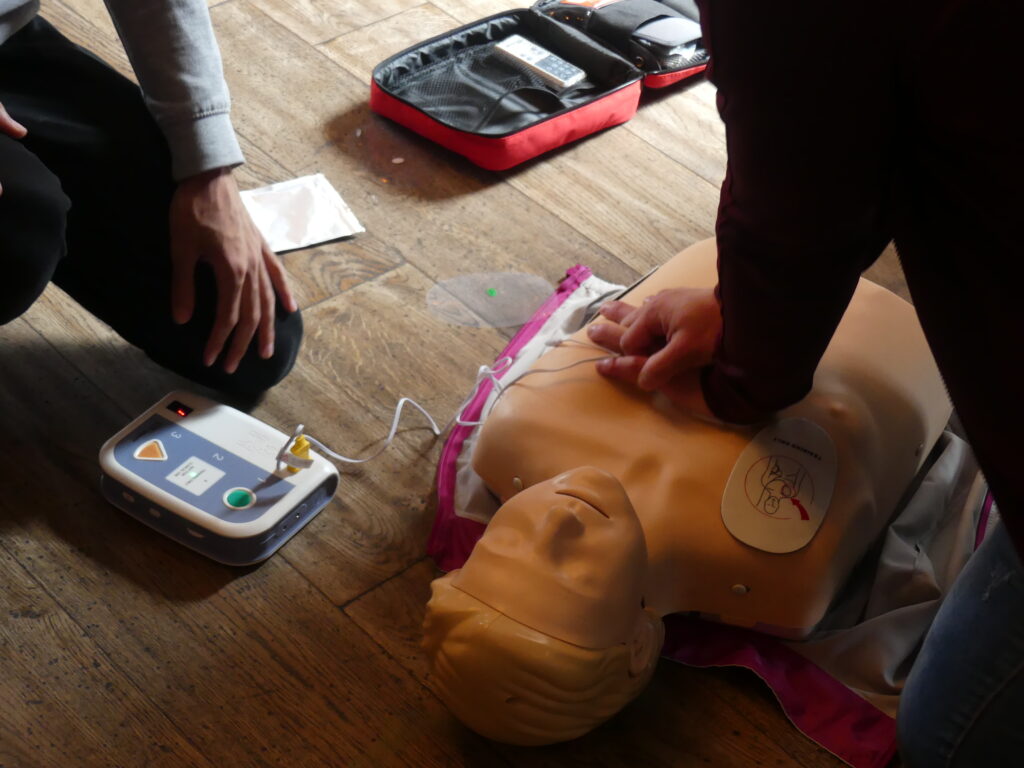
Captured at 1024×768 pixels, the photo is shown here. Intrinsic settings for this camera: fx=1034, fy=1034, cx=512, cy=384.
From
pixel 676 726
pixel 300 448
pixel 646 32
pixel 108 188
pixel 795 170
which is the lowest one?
pixel 676 726

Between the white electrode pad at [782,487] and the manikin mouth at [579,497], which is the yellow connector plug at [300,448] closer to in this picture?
the manikin mouth at [579,497]

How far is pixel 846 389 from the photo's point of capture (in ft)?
3.68

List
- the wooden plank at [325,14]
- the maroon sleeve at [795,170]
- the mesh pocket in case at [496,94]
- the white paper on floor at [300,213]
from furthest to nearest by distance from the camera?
1. the wooden plank at [325,14]
2. the mesh pocket in case at [496,94]
3. the white paper on floor at [300,213]
4. the maroon sleeve at [795,170]

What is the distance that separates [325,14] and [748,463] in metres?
1.38

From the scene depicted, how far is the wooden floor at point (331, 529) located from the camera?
996mm

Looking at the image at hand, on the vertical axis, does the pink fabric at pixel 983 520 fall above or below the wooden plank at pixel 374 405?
above

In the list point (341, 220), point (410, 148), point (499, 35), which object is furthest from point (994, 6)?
point (499, 35)

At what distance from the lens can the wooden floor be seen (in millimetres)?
996

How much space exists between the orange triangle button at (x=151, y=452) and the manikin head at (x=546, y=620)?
0.41m

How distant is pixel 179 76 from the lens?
1169mm

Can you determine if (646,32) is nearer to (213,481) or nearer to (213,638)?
(213,481)

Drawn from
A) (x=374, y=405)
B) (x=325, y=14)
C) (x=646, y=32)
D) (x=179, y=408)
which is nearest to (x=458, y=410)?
(x=374, y=405)

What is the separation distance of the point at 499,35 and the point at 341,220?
23.9 inches

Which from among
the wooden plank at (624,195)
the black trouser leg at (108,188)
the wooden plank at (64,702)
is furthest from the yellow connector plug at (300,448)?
the wooden plank at (624,195)
